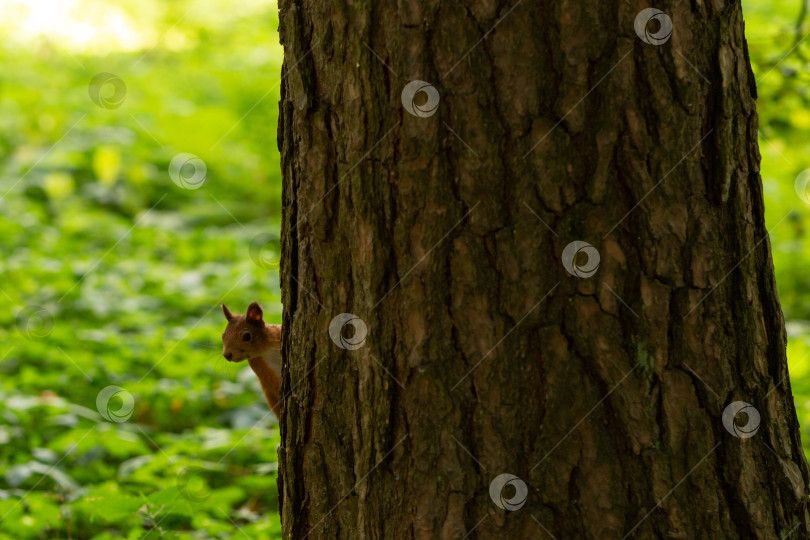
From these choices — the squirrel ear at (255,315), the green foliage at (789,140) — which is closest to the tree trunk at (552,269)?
the squirrel ear at (255,315)

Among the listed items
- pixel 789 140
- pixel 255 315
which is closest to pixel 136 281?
pixel 255 315

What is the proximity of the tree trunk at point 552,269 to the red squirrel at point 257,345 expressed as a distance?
3.52ft

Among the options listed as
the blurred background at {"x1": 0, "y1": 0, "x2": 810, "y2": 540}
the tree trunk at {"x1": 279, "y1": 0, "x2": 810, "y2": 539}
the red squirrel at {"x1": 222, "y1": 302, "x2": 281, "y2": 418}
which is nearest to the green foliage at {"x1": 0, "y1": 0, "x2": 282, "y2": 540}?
the blurred background at {"x1": 0, "y1": 0, "x2": 810, "y2": 540}

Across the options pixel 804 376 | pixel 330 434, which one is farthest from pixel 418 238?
pixel 804 376

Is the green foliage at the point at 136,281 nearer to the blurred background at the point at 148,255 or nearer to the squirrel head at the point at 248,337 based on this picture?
the blurred background at the point at 148,255

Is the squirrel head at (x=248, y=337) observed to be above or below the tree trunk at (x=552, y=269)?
above

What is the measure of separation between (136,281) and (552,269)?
16.0 ft

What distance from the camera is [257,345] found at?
252 cm

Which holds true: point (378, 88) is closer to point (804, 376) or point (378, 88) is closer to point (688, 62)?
point (688, 62)

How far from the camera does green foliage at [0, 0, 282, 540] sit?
285cm

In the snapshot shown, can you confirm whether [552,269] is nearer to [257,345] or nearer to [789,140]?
[257,345]

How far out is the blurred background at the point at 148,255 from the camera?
2.95 metres

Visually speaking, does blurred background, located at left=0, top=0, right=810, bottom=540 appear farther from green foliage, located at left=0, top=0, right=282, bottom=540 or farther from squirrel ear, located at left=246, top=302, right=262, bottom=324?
squirrel ear, located at left=246, top=302, right=262, bottom=324

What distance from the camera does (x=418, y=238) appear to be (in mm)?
1472
